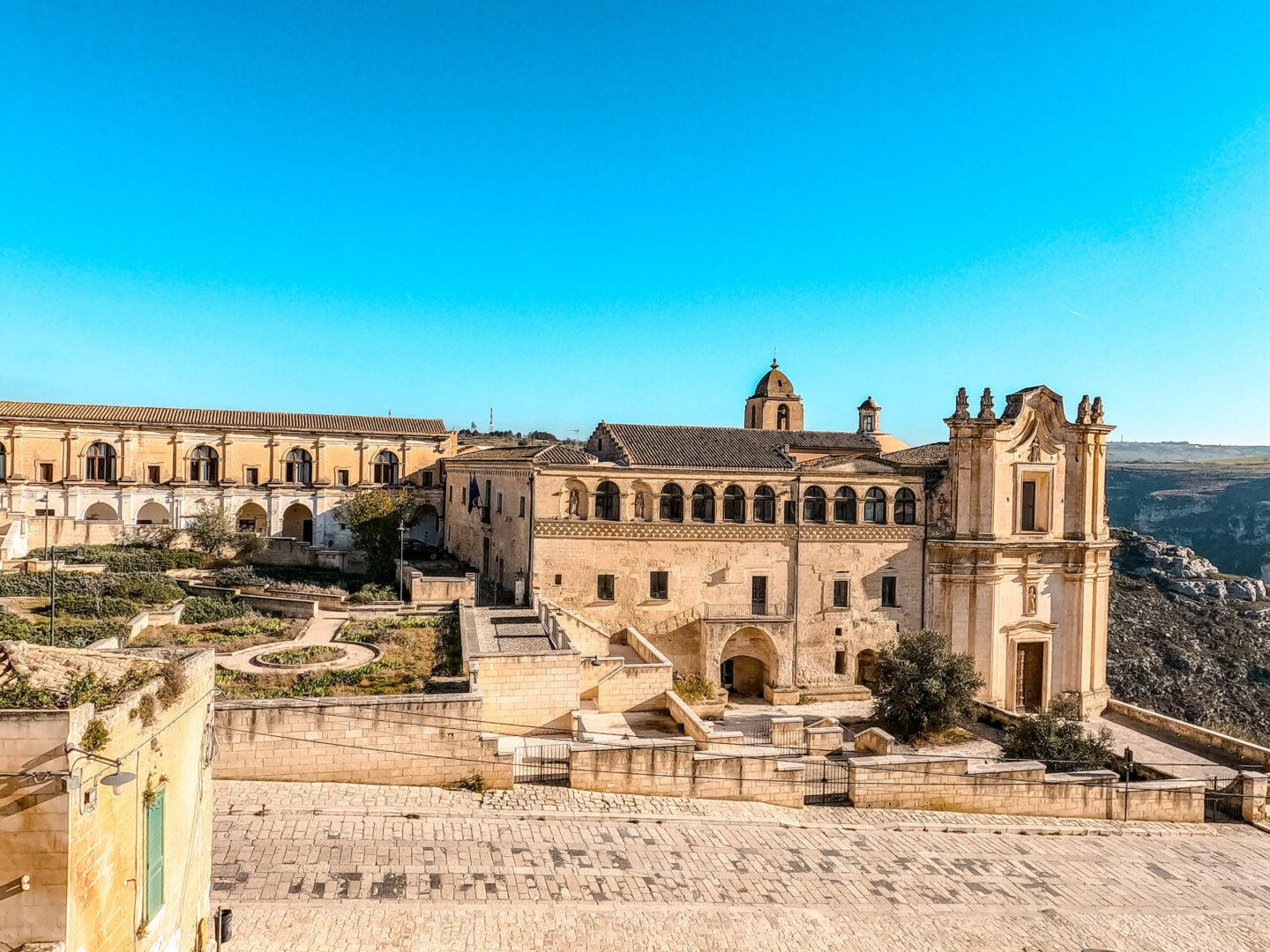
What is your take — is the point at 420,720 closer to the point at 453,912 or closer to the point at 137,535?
the point at 453,912

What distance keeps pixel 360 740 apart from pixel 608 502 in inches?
591

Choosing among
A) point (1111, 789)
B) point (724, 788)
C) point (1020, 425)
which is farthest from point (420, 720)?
point (1020, 425)

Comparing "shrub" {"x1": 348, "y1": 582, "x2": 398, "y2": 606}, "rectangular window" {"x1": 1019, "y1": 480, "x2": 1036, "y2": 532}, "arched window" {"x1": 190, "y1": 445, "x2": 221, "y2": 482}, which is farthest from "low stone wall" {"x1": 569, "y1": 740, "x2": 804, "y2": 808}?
"arched window" {"x1": 190, "y1": 445, "x2": 221, "y2": 482}

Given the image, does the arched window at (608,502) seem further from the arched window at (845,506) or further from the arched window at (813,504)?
the arched window at (845,506)

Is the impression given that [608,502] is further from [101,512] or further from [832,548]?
[101,512]

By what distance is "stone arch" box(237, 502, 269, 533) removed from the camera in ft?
153

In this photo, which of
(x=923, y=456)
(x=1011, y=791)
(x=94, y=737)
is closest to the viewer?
(x=94, y=737)

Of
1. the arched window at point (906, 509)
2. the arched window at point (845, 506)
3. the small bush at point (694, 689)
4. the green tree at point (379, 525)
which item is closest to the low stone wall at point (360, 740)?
the small bush at point (694, 689)

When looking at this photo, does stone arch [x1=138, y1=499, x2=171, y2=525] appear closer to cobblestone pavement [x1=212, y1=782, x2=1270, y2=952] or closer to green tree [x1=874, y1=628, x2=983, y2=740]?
cobblestone pavement [x1=212, y1=782, x2=1270, y2=952]

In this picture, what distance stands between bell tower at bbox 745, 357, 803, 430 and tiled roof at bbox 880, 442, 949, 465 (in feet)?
30.0

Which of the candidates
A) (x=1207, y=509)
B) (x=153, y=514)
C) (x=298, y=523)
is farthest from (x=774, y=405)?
(x=1207, y=509)

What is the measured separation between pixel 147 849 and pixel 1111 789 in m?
21.2

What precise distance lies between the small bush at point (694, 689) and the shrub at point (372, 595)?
433 inches

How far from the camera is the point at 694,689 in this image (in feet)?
88.3
